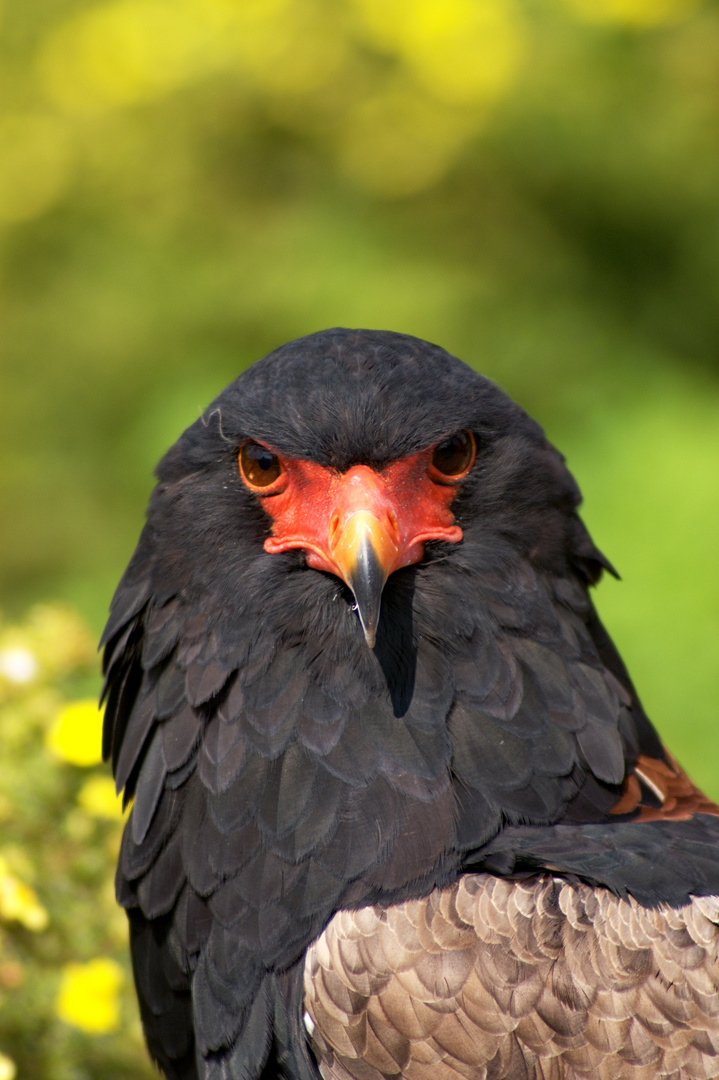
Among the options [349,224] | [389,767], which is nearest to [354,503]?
[389,767]

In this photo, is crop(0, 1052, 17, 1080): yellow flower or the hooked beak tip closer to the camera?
the hooked beak tip

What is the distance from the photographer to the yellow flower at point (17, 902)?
8.48ft

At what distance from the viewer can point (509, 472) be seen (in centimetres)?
228

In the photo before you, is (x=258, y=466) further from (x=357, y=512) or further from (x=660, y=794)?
(x=660, y=794)

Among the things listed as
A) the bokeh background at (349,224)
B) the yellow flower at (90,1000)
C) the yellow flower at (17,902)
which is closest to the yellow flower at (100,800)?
the yellow flower at (17,902)

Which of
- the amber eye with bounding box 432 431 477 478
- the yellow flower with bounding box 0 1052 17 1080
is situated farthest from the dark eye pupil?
the yellow flower with bounding box 0 1052 17 1080

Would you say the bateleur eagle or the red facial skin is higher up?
the red facial skin

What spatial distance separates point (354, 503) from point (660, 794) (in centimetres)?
92

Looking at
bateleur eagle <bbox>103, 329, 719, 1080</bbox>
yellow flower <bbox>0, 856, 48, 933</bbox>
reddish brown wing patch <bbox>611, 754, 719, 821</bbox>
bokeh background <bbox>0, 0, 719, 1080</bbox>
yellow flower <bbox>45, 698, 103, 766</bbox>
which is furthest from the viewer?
bokeh background <bbox>0, 0, 719, 1080</bbox>

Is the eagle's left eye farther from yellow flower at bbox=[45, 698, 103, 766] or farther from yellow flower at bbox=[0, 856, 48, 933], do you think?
yellow flower at bbox=[0, 856, 48, 933]

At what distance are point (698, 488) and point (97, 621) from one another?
3.00 m

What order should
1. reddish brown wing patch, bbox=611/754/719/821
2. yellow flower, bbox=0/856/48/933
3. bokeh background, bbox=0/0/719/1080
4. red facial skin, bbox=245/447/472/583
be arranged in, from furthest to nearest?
bokeh background, bbox=0/0/719/1080
yellow flower, bbox=0/856/48/933
reddish brown wing patch, bbox=611/754/719/821
red facial skin, bbox=245/447/472/583

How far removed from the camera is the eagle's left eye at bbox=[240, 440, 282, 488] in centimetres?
222

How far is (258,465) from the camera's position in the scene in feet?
7.36
